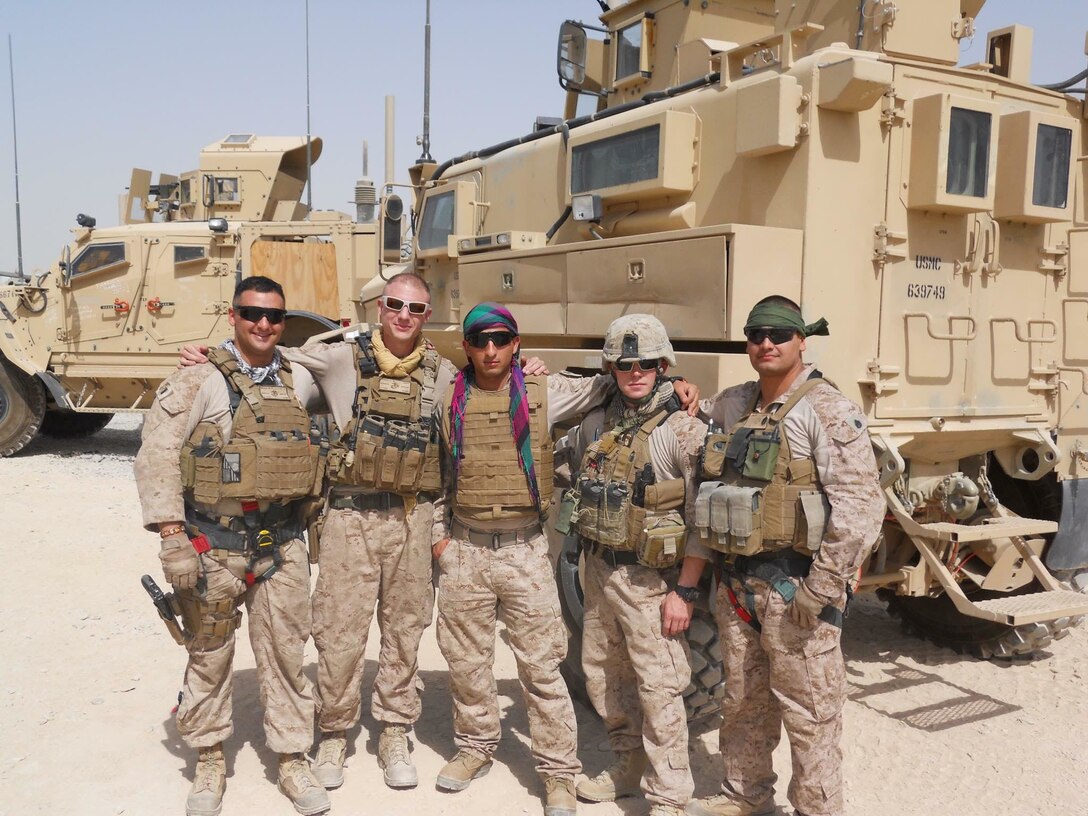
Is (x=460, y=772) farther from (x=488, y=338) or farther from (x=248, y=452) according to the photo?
(x=488, y=338)

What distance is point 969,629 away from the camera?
5207 millimetres

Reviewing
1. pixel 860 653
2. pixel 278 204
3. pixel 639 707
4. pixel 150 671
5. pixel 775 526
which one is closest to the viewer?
pixel 775 526

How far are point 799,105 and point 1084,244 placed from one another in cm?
176

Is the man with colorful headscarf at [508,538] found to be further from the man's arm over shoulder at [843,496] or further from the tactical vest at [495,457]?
the man's arm over shoulder at [843,496]

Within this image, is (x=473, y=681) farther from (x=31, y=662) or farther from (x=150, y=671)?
(x=31, y=662)

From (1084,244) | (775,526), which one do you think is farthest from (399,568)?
(1084,244)

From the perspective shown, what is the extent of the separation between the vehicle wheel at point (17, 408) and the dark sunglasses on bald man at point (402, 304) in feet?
30.0

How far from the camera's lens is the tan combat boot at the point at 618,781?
3553mm

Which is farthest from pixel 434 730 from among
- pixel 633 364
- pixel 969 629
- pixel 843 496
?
pixel 969 629

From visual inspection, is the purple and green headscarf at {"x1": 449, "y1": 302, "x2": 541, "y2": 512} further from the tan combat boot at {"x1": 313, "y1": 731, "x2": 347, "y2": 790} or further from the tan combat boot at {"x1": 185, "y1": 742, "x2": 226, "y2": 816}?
the tan combat boot at {"x1": 185, "y1": 742, "x2": 226, "y2": 816}

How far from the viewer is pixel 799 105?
12.4 feet

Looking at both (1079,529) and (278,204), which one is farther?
(278,204)

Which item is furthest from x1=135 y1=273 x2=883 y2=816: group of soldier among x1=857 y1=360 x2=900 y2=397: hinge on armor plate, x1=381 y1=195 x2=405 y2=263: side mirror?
x1=381 y1=195 x2=405 y2=263: side mirror

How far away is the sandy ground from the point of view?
144 inches
